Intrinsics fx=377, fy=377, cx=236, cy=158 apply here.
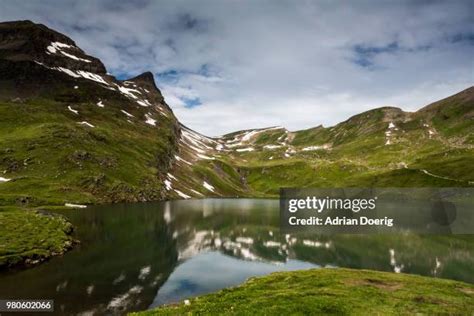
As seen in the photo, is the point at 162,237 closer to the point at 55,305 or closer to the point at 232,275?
the point at 232,275

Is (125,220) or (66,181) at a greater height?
(66,181)

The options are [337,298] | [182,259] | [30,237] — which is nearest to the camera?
[337,298]

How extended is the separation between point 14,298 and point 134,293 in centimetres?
1339

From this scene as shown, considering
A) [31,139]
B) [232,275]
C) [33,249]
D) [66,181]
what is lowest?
[232,275]

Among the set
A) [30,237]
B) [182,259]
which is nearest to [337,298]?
[182,259]

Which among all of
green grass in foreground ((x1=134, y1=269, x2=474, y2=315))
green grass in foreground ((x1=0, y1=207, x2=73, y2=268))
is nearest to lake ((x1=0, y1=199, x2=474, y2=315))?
green grass in foreground ((x1=0, y1=207, x2=73, y2=268))

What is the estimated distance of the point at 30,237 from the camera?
2581 inches

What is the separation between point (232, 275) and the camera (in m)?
64.2

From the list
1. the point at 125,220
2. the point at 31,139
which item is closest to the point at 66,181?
the point at 31,139

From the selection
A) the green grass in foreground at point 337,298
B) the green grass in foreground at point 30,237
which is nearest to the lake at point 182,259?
the green grass in foreground at point 30,237

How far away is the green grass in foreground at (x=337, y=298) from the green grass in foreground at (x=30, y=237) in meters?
31.6

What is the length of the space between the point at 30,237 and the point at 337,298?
176 ft

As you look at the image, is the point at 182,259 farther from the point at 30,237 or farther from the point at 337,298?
the point at 337,298

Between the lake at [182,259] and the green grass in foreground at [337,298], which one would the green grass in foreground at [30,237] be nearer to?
the lake at [182,259]
